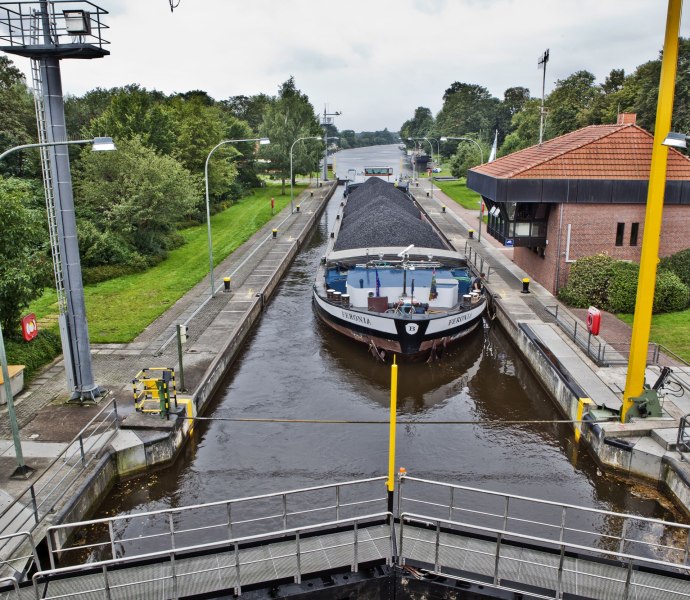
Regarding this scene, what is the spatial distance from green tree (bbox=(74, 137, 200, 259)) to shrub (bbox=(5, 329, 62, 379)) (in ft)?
43.8

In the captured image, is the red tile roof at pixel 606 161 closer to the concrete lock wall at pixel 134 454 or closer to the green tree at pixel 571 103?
the concrete lock wall at pixel 134 454

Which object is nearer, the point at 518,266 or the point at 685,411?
the point at 685,411

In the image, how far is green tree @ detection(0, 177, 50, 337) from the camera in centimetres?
1812

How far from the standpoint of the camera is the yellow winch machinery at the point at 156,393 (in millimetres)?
15736

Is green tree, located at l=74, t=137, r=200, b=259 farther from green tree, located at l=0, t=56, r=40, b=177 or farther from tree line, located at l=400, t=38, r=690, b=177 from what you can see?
tree line, located at l=400, t=38, r=690, b=177

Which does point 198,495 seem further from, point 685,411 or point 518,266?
point 518,266

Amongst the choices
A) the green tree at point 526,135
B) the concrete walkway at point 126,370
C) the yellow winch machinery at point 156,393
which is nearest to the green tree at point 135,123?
the concrete walkway at point 126,370

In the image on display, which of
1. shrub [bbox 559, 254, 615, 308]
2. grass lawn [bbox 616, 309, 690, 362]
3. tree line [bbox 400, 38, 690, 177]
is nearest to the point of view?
grass lawn [bbox 616, 309, 690, 362]

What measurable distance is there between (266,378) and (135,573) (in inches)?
436

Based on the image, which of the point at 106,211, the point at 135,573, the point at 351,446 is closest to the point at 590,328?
the point at 351,446

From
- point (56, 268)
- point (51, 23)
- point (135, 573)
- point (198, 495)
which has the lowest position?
point (198, 495)

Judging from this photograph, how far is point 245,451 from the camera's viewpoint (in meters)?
16.2

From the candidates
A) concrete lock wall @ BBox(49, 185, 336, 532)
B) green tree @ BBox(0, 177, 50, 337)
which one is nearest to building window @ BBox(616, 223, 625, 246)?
concrete lock wall @ BBox(49, 185, 336, 532)

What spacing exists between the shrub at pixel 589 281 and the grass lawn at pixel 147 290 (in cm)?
1709
